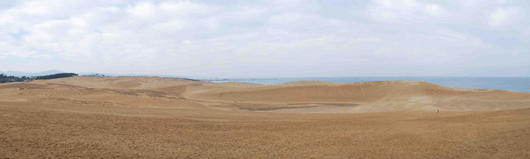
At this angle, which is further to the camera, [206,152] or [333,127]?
[333,127]

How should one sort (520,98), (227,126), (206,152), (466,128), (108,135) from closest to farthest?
(206,152) → (108,135) → (466,128) → (227,126) → (520,98)

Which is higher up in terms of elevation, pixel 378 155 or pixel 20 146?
pixel 20 146

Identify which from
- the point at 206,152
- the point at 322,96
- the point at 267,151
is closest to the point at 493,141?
the point at 267,151

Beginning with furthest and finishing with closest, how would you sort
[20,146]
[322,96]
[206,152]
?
[322,96] → [206,152] → [20,146]

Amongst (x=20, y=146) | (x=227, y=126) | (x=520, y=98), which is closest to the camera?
(x=20, y=146)

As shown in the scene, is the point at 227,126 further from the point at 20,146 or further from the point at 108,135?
the point at 20,146

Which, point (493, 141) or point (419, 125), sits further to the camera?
point (419, 125)

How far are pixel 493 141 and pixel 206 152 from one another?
8648 mm

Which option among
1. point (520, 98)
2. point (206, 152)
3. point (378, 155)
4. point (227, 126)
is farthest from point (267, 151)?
point (520, 98)

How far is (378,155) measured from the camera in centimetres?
841

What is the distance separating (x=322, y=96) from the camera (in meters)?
37.6

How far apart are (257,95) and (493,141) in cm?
3129

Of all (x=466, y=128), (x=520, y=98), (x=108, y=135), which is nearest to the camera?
(x=108, y=135)

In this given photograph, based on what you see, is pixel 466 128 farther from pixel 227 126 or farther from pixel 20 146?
pixel 20 146
